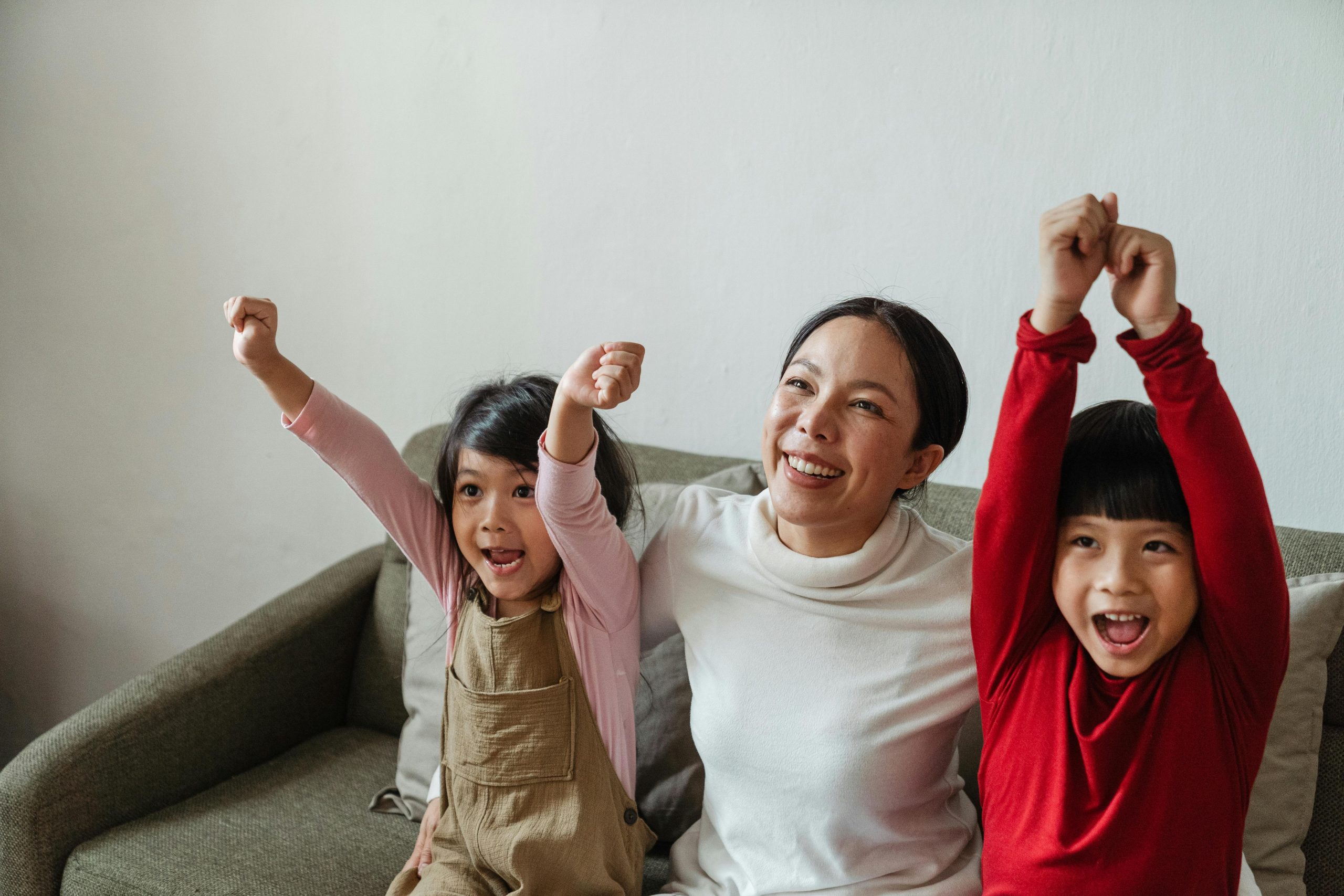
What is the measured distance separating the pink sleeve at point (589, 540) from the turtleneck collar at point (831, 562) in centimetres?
16

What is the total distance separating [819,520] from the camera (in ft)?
3.74

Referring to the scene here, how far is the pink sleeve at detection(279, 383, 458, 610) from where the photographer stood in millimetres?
1238

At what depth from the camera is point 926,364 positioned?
45.9 inches

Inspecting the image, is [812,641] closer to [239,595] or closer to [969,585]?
[969,585]

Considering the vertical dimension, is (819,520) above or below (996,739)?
above

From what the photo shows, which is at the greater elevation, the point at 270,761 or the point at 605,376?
the point at 605,376

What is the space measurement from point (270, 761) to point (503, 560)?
79 centimetres

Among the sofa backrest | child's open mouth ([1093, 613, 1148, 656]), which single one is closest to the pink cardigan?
the sofa backrest

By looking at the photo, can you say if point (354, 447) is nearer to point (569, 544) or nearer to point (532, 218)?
point (569, 544)

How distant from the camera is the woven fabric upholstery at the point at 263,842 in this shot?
4.59ft

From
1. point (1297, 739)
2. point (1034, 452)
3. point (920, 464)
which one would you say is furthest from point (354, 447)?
point (1297, 739)

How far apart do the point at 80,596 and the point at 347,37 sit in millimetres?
1457

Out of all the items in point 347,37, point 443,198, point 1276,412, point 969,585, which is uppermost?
point 347,37

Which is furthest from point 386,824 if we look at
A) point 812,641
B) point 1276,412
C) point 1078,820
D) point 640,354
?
point 1276,412
